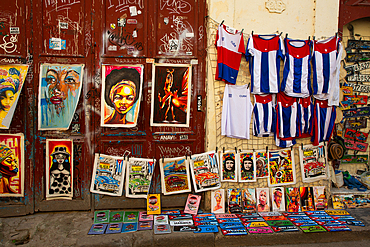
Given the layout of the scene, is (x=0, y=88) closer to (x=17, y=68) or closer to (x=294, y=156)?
(x=17, y=68)

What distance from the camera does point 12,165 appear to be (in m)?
4.07

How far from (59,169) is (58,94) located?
129 centimetres

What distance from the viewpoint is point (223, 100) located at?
4.27 metres

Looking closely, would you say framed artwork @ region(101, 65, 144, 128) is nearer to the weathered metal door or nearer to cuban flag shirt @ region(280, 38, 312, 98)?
the weathered metal door

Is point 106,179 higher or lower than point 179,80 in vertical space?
lower

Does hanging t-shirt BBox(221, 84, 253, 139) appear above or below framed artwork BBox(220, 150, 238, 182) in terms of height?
above

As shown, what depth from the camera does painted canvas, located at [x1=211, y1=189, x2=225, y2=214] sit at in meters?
4.30

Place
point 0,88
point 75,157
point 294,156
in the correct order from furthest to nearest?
point 294,156
point 75,157
point 0,88

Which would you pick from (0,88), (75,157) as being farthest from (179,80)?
(0,88)

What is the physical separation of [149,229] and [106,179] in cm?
117

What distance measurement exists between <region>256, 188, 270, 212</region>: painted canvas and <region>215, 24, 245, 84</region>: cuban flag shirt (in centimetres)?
206

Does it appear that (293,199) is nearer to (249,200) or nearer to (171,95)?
(249,200)

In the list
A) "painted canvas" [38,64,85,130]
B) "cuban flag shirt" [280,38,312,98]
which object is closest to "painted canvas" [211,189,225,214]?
"cuban flag shirt" [280,38,312,98]

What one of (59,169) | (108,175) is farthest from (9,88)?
(108,175)
